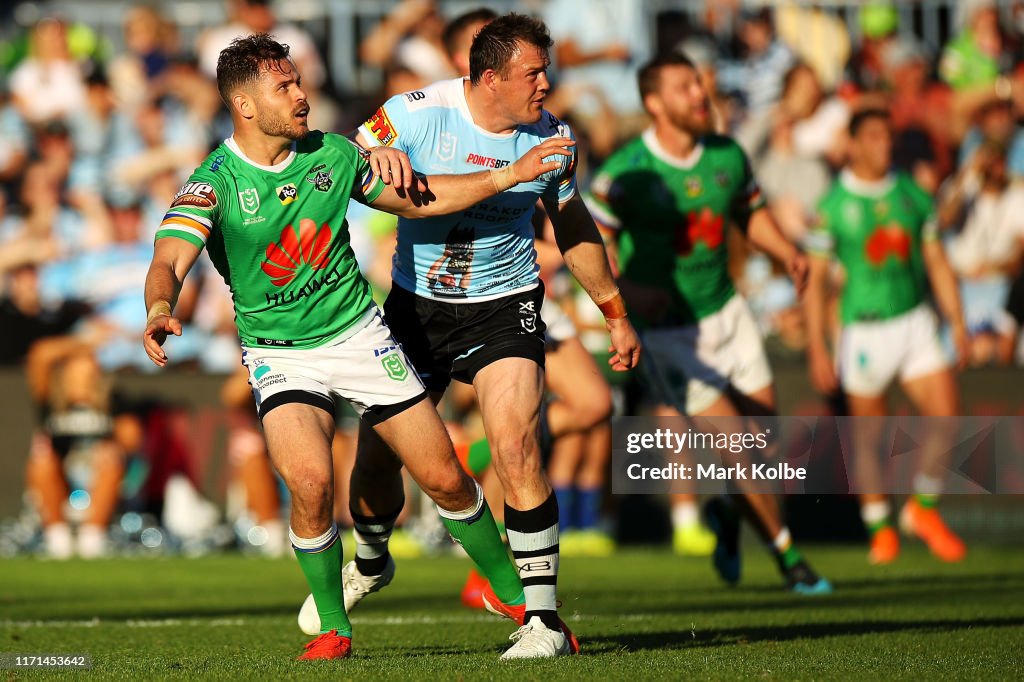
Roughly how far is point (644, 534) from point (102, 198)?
6.61 m

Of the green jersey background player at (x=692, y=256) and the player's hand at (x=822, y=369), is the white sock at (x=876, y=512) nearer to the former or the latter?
the player's hand at (x=822, y=369)

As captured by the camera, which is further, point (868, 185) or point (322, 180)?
point (868, 185)

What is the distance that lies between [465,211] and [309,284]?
39.0 inches

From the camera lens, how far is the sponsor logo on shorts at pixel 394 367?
6277mm

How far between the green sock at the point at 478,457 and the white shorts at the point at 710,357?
1.37 meters

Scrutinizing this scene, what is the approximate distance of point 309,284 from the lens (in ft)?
20.4

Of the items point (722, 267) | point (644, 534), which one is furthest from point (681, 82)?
point (644, 534)

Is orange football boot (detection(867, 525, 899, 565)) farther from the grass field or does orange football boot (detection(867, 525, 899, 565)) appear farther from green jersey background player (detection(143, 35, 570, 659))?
green jersey background player (detection(143, 35, 570, 659))

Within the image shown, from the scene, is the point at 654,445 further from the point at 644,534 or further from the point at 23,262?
the point at 23,262

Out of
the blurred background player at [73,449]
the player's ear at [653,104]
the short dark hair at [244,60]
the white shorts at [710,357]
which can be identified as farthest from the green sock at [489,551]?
the blurred background player at [73,449]

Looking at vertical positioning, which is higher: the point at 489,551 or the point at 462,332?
the point at 462,332

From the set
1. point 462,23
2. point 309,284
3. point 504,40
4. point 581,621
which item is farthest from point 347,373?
point 462,23

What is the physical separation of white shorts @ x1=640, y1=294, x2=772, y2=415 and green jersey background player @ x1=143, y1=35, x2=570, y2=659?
354cm

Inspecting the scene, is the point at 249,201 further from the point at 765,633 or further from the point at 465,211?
the point at 765,633
